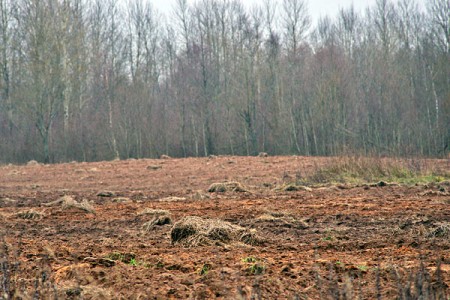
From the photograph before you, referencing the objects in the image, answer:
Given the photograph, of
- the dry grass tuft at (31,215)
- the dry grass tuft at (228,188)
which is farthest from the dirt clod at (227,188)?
the dry grass tuft at (31,215)

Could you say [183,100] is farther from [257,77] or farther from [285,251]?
[285,251]

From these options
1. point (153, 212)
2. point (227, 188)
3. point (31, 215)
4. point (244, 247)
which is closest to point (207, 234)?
point (244, 247)

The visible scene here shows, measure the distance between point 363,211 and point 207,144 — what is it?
1250 inches

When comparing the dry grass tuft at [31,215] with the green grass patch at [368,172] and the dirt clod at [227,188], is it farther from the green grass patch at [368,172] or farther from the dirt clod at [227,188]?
the green grass patch at [368,172]

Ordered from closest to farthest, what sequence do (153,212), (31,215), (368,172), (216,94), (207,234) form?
1. (207,234)
2. (153,212)
3. (31,215)
4. (368,172)
5. (216,94)

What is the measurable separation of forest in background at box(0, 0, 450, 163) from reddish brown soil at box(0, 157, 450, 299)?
917 inches

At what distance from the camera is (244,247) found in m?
8.19

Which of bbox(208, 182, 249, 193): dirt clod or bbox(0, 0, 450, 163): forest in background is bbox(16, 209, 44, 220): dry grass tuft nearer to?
bbox(208, 182, 249, 193): dirt clod

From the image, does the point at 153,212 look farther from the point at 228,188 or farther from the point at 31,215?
the point at 228,188

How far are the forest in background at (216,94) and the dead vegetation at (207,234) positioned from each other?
1153 inches

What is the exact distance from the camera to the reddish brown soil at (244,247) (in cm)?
571

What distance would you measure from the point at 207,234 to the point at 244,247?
685mm

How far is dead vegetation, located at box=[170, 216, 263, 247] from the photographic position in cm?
860

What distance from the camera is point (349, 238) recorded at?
8797 millimetres
